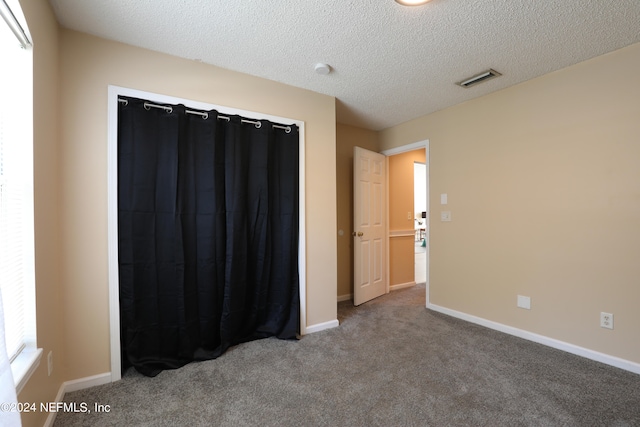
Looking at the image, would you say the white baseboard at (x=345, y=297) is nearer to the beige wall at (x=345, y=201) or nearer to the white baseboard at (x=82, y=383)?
the beige wall at (x=345, y=201)

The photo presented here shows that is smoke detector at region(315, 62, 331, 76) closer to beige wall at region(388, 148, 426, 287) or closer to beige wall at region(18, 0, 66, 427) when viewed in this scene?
beige wall at region(18, 0, 66, 427)

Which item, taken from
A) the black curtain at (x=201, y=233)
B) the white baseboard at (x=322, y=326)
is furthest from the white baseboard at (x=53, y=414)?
the white baseboard at (x=322, y=326)

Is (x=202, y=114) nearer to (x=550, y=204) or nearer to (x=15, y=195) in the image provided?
(x=15, y=195)

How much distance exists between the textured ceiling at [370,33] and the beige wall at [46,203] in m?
0.31

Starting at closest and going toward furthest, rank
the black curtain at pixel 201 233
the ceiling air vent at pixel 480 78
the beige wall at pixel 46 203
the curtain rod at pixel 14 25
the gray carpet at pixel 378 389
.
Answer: the curtain rod at pixel 14 25
the beige wall at pixel 46 203
the gray carpet at pixel 378 389
the black curtain at pixel 201 233
the ceiling air vent at pixel 480 78

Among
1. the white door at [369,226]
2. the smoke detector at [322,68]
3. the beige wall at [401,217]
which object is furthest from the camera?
the beige wall at [401,217]

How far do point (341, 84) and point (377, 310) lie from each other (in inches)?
102

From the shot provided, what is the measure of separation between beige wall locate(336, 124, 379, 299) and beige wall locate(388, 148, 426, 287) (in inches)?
27.1

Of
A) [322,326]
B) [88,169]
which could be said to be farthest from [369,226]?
[88,169]

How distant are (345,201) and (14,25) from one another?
3302mm

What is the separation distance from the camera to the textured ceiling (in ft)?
5.69

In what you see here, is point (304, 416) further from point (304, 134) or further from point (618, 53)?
point (618, 53)

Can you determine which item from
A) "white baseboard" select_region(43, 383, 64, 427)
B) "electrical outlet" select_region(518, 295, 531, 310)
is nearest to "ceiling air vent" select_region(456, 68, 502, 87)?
"electrical outlet" select_region(518, 295, 531, 310)

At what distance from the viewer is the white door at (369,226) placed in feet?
12.0
